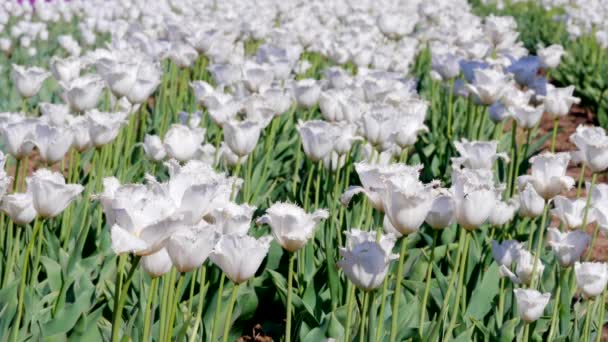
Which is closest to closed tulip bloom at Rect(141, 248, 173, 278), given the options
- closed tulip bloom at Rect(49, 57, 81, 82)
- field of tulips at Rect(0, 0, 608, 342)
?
field of tulips at Rect(0, 0, 608, 342)

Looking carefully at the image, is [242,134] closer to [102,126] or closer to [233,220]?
[102,126]

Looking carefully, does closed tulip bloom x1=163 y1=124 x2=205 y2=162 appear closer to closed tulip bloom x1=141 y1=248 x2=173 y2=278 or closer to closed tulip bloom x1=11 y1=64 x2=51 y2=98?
closed tulip bloom x1=11 y1=64 x2=51 y2=98

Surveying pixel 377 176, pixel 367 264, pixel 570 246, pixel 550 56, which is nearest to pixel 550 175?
pixel 570 246

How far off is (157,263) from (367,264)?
46 centimetres

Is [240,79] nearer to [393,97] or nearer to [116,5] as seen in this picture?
[393,97]

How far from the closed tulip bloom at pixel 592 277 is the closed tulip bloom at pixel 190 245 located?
3.77 ft

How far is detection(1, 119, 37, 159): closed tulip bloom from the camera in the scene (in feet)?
8.32

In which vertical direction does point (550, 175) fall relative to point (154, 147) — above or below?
above

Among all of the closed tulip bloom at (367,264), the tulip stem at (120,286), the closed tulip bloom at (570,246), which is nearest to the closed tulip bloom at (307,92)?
the closed tulip bloom at (570,246)

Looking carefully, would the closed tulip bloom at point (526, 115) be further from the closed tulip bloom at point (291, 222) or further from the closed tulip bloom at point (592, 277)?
the closed tulip bloom at point (291, 222)

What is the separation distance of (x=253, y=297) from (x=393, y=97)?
123 cm

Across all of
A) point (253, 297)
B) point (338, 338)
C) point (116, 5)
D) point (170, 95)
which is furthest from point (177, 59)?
point (116, 5)

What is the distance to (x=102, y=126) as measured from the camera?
2.81 meters

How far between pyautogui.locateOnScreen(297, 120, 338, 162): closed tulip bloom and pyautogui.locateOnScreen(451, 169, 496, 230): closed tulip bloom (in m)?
0.96
